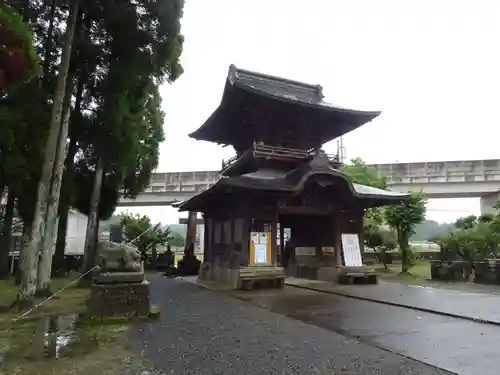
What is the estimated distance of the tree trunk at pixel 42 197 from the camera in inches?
386

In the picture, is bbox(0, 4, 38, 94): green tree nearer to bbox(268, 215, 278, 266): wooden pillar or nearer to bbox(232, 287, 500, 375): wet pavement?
bbox(232, 287, 500, 375): wet pavement

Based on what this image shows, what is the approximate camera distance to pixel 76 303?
437 inches

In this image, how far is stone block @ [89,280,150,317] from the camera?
328 inches

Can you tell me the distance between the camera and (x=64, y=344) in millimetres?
6461

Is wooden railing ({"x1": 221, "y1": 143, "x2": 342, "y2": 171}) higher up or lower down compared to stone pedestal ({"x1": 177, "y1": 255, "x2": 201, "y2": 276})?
higher up

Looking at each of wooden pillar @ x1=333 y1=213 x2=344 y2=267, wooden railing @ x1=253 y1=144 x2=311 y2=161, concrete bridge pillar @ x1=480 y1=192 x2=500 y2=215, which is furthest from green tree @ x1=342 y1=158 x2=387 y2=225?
concrete bridge pillar @ x1=480 y1=192 x2=500 y2=215

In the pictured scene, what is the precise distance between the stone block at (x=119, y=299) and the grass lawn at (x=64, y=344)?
0.75 feet

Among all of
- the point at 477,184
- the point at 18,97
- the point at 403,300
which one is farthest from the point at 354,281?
the point at 477,184

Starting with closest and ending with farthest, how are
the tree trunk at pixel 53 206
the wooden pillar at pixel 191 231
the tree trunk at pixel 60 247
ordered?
the tree trunk at pixel 53 206
the tree trunk at pixel 60 247
the wooden pillar at pixel 191 231

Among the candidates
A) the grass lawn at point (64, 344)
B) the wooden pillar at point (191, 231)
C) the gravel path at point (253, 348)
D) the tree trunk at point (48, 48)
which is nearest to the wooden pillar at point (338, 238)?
the gravel path at point (253, 348)

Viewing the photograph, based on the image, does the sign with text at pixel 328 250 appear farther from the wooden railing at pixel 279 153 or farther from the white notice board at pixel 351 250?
the wooden railing at pixel 279 153

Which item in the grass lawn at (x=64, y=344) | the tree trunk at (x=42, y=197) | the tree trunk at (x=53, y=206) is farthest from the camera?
the tree trunk at (x=53, y=206)

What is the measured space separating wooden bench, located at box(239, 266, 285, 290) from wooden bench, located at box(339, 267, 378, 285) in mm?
2636

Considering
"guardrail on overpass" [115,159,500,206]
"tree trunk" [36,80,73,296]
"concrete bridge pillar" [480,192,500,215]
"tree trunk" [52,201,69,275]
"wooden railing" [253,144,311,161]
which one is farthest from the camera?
"concrete bridge pillar" [480,192,500,215]
